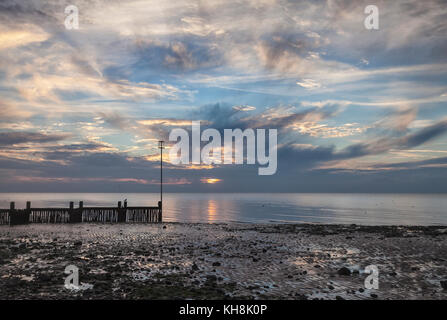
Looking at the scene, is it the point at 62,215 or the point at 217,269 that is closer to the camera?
the point at 217,269

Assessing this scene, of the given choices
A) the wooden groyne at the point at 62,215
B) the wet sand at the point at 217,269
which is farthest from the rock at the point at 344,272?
the wooden groyne at the point at 62,215

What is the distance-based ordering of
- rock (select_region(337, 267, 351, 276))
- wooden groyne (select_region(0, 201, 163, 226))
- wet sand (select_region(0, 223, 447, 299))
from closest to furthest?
wet sand (select_region(0, 223, 447, 299)) < rock (select_region(337, 267, 351, 276)) < wooden groyne (select_region(0, 201, 163, 226))

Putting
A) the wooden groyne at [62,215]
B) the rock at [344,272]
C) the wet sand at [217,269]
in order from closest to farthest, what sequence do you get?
the wet sand at [217,269] → the rock at [344,272] → the wooden groyne at [62,215]

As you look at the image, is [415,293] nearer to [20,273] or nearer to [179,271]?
[179,271]

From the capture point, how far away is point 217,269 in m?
14.0

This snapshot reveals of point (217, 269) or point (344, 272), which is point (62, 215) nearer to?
point (217, 269)

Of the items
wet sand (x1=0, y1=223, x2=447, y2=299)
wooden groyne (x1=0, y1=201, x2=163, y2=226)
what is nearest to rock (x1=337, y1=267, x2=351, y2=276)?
wet sand (x1=0, y1=223, x2=447, y2=299)

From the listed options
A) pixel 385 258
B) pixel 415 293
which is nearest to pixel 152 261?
pixel 415 293

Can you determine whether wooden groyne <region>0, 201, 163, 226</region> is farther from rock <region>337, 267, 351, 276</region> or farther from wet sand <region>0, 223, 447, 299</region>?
rock <region>337, 267, 351, 276</region>

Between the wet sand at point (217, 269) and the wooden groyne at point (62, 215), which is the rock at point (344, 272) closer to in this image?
the wet sand at point (217, 269)

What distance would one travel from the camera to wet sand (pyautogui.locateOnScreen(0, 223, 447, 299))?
1042 centimetres

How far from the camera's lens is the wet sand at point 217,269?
10.4 m

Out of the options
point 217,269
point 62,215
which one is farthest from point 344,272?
point 62,215
